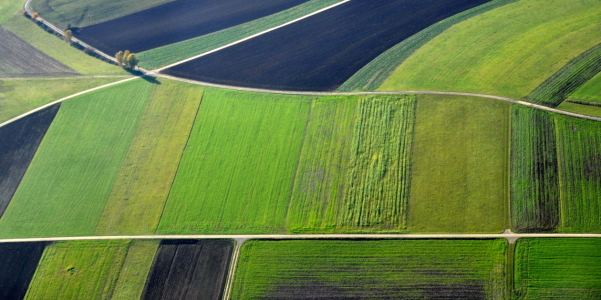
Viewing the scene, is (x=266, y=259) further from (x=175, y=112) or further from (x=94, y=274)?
(x=175, y=112)

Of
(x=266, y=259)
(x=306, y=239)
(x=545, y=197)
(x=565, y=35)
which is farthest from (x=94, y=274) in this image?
(x=565, y=35)

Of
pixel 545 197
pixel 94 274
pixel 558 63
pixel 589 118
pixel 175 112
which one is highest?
pixel 558 63

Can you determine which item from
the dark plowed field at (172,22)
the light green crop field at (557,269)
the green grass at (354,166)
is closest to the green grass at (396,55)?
the green grass at (354,166)

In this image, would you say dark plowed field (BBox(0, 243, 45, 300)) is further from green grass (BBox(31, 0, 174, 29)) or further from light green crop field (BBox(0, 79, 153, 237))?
green grass (BBox(31, 0, 174, 29))

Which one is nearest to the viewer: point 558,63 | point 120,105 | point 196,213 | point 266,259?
point 266,259

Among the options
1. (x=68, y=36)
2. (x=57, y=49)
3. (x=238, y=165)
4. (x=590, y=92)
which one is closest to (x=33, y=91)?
(x=57, y=49)

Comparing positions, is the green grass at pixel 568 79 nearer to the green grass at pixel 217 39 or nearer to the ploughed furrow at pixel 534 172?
the ploughed furrow at pixel 534 172

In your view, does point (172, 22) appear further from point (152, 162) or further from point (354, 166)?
point (354, 166)
